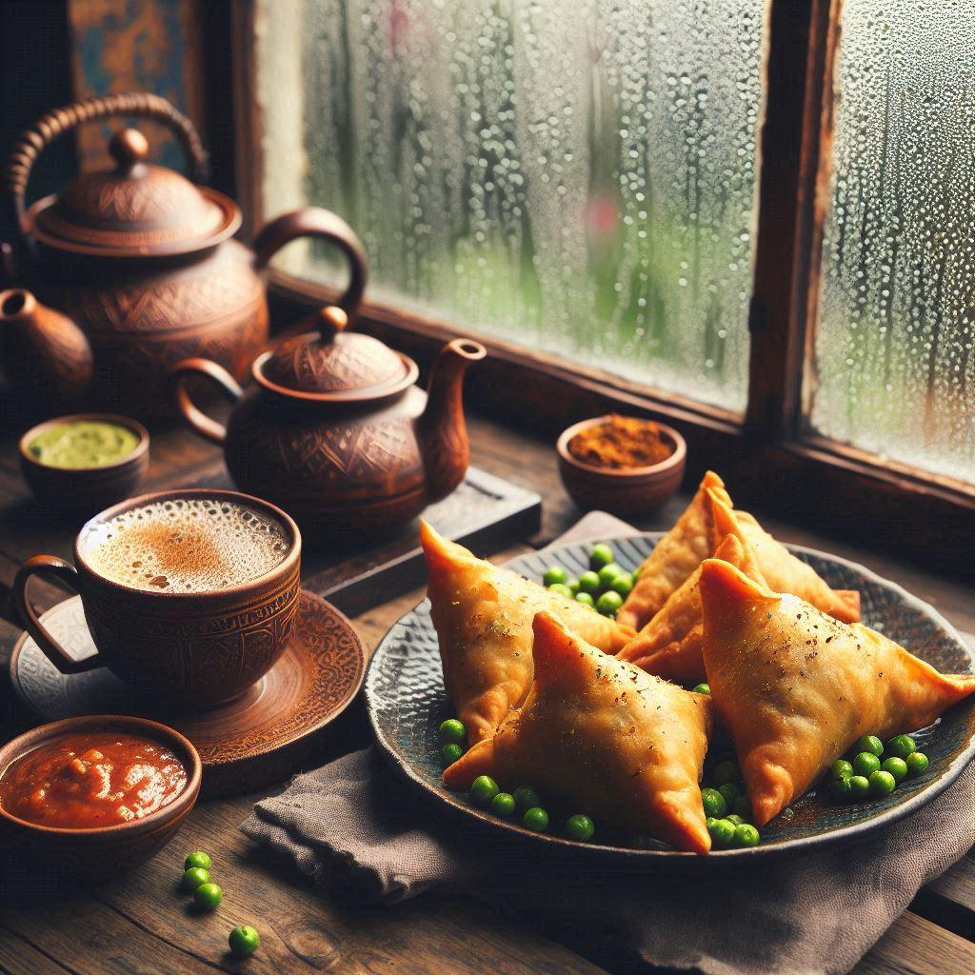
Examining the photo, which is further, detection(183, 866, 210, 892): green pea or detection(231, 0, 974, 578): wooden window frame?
detection(231, 0, 974, 578): wooden window frame

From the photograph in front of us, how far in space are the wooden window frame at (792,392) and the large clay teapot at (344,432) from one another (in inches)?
15.5

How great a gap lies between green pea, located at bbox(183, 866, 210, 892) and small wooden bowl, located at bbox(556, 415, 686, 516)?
784mm

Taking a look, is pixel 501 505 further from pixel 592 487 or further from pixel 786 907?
pixel 786 907

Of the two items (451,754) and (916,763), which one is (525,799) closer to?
(451,754)

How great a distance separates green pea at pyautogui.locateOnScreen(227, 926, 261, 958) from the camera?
1.12 meters

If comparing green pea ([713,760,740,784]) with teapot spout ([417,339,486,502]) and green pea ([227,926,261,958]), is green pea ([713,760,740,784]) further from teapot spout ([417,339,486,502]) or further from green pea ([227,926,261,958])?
teapot spout ([417,339,486,502])

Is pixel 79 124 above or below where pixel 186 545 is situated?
above

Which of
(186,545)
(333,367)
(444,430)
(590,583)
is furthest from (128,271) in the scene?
(590,583)

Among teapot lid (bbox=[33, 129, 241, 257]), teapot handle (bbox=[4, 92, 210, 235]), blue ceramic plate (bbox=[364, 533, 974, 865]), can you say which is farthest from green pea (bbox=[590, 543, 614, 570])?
teapot handle (bbox=[4, 92, 210, 235])

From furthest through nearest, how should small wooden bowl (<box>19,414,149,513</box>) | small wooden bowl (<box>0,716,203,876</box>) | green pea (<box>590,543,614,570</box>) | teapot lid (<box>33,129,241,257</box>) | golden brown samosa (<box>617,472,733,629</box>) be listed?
1. teapot lid (<box>33,129,241,257</box>)
2. small wooden bowl (<box>19,414,149,513</box>)
3. green pea (<box>590,543,614,570</box>)
4. golden brown samosa (<box>617,472,733,629</box>)
5. small wooden bowl (<box>0,716,203,876</box>)

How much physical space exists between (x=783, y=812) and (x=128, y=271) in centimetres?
118

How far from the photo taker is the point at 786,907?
1160mm

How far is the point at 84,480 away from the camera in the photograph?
1.73 meters

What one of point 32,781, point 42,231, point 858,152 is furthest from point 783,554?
point 42,231
